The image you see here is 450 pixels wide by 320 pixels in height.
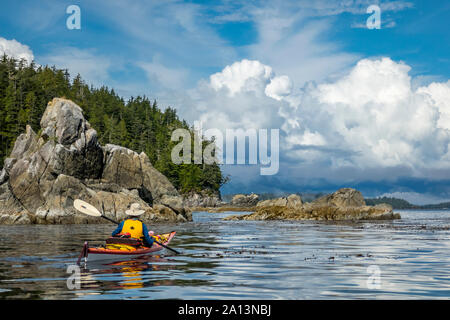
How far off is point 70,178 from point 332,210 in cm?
3456

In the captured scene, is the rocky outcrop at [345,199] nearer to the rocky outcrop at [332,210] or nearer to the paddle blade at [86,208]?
the rocky outcrop at [332,210]

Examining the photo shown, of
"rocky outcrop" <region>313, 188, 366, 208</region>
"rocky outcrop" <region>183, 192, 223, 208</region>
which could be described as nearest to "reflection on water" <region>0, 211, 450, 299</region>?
"rocky outcrop" <region>313, 188, 366, 208</region>

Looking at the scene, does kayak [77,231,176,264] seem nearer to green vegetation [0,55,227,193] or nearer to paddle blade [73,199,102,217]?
paddle blade [73,199,102,217]

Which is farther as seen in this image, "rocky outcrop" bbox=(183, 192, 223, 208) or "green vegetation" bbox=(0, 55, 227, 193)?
"rocky outcrop" bbox=(183, 192, 223, 208)

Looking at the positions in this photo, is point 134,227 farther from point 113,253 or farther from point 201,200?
point 201,200

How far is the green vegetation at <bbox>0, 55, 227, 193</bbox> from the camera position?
3839 inches

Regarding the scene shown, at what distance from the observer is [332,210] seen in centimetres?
6856

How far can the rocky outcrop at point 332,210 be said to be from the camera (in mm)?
68250

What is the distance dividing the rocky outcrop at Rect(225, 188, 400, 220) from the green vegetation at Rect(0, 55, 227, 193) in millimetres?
48558

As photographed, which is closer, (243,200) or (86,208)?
(86,208)

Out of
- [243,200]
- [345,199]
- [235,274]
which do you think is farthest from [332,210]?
[243,200]

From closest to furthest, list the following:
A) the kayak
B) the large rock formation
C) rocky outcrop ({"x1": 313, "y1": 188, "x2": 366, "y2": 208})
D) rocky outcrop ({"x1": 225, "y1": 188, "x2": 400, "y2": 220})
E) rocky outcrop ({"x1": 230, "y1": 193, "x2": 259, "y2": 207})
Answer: the kayak → the large rock formation → rocky outcrop ({"x1": 225, "y1": 188, "x2": 400, "y2": 220}) → rocky outcrop ({"x1": 313, "y1": 188, "x2": 366, "y2": 208}) → rocky outcrop ({"x1": 230, "y1": 193, "x2": 259, "y2": 207})
